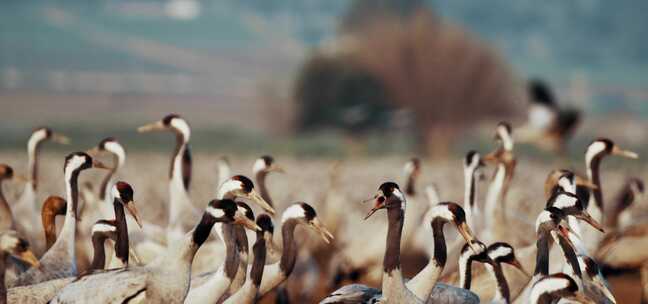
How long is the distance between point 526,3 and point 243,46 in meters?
62.8

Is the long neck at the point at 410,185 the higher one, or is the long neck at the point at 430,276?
the long neck at the point at 430,276

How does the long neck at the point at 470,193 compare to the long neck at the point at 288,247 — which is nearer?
the long neck at the point at 288,247

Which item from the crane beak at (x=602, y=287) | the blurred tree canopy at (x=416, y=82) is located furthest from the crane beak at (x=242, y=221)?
the blurred tree canopy at (x=416, y=82)

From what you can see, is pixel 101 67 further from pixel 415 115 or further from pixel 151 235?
pixel 151 235

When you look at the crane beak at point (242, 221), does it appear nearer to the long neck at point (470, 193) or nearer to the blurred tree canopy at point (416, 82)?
the long neck at point (470, 193)

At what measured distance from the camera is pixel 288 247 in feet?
33.1

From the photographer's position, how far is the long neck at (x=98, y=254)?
9936 millimetres

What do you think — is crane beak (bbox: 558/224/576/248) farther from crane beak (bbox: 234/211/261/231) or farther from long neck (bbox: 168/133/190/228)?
long neck (bbox: 168/133/190/228)

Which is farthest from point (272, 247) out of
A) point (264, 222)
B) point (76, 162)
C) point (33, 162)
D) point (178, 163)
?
point (33, 162)

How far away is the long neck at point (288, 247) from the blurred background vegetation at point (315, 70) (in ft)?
119

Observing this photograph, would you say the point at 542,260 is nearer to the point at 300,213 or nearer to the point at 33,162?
the point at 300,213

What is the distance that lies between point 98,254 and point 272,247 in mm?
1799

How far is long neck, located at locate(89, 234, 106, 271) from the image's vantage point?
32.6 ft

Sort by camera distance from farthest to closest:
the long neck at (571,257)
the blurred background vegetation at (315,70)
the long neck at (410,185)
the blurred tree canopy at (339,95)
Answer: the blurred tree canopy at (339,95) → the blurred background vegetation at (315,70) → the long neck at (410,185) → the long neck at (571,257)
